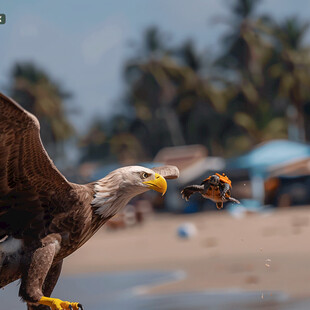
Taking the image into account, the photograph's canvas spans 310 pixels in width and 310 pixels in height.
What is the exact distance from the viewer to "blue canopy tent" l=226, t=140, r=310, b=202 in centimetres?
3353

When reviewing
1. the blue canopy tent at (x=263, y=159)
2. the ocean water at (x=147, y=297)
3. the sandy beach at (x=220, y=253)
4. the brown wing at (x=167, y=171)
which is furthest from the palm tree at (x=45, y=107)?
the brown wing at (x=167, y=171)

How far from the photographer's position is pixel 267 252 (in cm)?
1791

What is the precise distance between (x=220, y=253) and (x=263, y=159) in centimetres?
1613

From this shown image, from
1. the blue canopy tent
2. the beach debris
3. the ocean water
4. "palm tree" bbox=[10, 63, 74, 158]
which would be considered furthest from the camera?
"palm tree" bbox=[10, 63, 74, 158]

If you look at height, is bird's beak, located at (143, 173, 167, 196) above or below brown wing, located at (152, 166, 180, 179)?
above

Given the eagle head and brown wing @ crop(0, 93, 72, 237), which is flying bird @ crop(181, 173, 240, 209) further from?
brown wing @ crop(0, 93, 72, 237)

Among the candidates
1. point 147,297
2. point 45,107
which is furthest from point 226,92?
point 147,297

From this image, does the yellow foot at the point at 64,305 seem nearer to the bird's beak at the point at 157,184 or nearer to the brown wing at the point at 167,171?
the bird's beak at the point at 157,184

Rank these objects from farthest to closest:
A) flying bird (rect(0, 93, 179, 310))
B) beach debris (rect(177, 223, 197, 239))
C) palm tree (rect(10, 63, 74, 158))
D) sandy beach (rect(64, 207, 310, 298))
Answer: palm tree (rect(10, 63, 74, 158))
beach debris (rect(177, 223, 197, 239))
sandy beach (rect(64, 207, 310, 298))
flying bird (rect(0, 93, 179, 310))

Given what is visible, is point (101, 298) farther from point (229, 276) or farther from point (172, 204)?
point (172, 204)

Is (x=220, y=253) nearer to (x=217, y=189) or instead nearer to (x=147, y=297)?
(x=147, y=297)

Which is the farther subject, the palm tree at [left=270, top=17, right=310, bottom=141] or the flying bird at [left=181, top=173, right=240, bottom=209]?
the palm tree at [left=270, top=17, right=310, bottom=141]

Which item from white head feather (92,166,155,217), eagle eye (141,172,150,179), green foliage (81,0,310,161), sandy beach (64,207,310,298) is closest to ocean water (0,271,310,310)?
sandy beach (64,207,310,298)

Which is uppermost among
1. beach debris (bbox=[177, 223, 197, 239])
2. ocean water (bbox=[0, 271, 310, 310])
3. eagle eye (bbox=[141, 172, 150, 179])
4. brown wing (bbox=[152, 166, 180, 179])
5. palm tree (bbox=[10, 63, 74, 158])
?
eagle eye (bbox=[141, 172, 150, 179])
